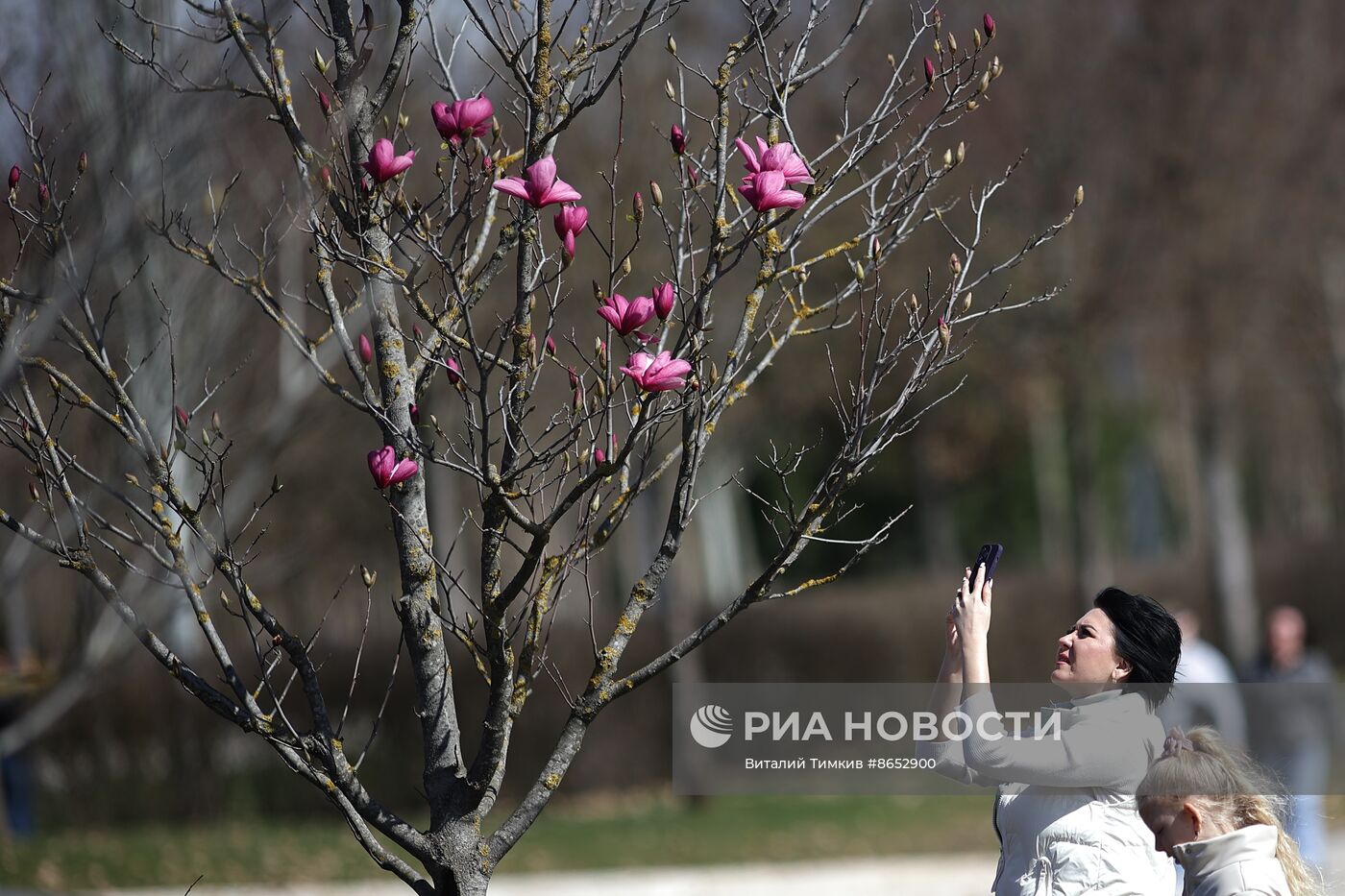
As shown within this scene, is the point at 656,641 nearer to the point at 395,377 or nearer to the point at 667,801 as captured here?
the point at 667,801

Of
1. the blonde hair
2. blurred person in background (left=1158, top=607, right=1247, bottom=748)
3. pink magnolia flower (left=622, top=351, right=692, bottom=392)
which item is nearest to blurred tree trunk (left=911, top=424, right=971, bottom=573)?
blurred person in background (left=1158, top=607, right=1247, bottom=748)

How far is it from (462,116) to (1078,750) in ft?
5.67

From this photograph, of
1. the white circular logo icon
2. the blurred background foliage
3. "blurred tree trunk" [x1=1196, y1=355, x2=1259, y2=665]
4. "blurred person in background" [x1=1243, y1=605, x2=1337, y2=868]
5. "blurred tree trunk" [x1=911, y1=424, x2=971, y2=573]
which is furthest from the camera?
"blurred tree trunk" [x1=911, y1=424, x2=971, y2=573]

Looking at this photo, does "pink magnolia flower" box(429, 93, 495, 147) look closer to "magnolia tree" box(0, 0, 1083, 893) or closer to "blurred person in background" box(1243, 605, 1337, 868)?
"magnolia tree" box(0, 0, 1083, 893)

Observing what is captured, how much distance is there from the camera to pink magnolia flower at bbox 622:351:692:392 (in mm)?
2533

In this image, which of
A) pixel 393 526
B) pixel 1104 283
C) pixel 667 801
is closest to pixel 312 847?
pixel 667 801

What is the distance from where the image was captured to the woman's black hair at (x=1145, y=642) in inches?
124

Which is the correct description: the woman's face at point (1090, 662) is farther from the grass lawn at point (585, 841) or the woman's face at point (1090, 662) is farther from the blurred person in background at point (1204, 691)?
the grass lawn at point (585, 841)

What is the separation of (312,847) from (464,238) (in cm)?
1010

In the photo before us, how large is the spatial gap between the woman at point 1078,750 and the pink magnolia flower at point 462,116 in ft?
4.27

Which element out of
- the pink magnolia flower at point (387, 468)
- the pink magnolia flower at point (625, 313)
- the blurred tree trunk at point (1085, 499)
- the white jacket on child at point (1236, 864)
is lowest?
the white jacket on child at point (1236, 864)

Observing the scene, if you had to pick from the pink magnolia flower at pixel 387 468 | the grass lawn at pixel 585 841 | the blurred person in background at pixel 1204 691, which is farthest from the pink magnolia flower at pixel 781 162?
the grass lawn at pixel 585 841

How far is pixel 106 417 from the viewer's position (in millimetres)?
2691

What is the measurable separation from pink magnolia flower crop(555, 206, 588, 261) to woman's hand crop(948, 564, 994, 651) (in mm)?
1024
